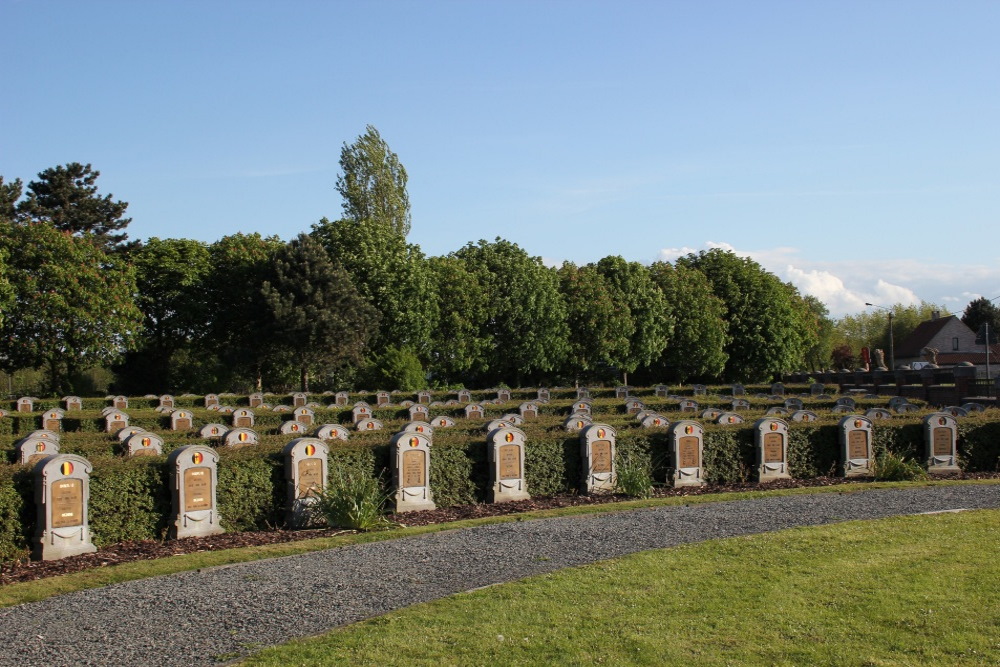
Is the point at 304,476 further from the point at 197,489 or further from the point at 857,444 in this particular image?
the point at 857,444

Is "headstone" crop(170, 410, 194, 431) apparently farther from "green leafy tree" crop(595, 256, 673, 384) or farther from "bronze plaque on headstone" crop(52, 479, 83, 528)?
"green leafy tree" crop(595, 256, 673, 384)

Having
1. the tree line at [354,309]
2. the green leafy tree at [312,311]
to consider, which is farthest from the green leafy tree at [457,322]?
the green leafy tree at [312,311]

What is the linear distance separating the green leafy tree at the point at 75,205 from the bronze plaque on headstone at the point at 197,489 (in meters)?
45.1

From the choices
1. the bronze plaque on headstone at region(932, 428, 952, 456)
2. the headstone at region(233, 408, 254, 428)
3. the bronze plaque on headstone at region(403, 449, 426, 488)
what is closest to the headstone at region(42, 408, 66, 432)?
the headstone at region(233, 408, 254, 428)

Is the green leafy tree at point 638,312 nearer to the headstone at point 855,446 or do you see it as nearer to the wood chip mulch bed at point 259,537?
the headstone at point 855,446

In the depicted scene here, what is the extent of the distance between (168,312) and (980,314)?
85129 millimetres

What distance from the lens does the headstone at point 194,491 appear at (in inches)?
487

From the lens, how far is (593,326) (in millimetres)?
53781

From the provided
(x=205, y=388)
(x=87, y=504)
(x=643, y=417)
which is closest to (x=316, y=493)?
(x=87, y=504)

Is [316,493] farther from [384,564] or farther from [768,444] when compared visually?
[768,444]

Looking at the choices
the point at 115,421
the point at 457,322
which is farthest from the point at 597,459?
the point at 457,322

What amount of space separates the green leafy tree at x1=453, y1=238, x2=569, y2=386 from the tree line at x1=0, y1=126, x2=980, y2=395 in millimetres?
111

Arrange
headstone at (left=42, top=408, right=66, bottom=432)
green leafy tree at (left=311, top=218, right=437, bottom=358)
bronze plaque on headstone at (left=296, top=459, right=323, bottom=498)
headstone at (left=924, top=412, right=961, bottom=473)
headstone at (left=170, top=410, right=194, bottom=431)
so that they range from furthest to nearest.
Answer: green leafy tree at (left=311, top=218, right=437, bottom=358) → headstone at (left=170, top=410, right=194, bottom=431) → headstone at (left=42, top=408, right=66, bottom=432) → headstone at (left=924, top=412, right=961, bottom=473) → bronze plaque on headstone at (left=296, top=459, right=323, bottom=498)

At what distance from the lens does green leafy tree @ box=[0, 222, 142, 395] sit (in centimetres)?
4062
